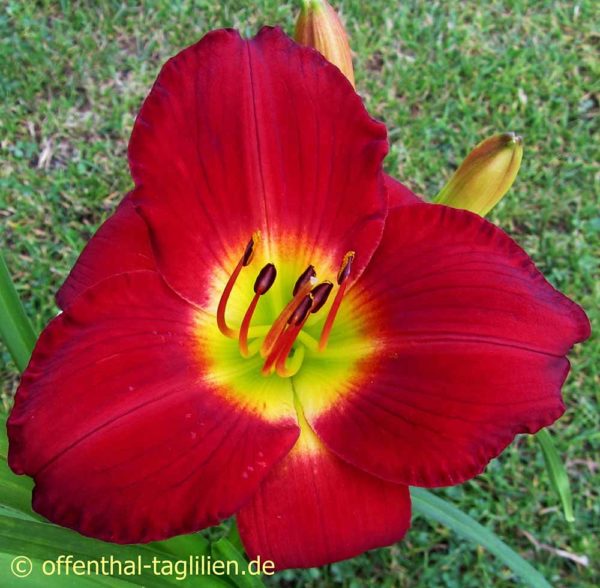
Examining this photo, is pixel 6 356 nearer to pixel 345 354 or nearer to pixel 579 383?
pixel 345 354

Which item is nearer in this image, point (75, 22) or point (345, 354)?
point (345, 354)

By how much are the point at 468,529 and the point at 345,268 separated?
0.52 metres

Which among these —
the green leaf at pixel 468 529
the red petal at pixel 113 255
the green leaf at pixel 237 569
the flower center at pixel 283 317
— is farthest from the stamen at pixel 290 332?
the green leaf at pixel 468 529

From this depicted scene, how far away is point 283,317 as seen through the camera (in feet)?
2.33

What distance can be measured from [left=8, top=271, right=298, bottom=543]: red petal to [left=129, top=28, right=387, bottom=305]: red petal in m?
0.08

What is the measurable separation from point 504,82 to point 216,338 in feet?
5.34

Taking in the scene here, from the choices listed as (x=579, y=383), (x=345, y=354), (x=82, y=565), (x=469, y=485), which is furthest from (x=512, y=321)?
(x=579, y=383)

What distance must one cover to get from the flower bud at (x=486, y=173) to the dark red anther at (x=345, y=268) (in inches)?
8.1

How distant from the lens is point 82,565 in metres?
0.68

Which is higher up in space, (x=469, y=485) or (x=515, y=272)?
(x=515, y=272)

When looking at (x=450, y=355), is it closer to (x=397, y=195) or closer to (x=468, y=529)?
(x=397, y=195)

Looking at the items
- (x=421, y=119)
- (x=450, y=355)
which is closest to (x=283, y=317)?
(x=450, y=355)

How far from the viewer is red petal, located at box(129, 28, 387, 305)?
0.70 m

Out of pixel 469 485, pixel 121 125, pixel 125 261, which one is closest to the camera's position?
pixel 125 261
